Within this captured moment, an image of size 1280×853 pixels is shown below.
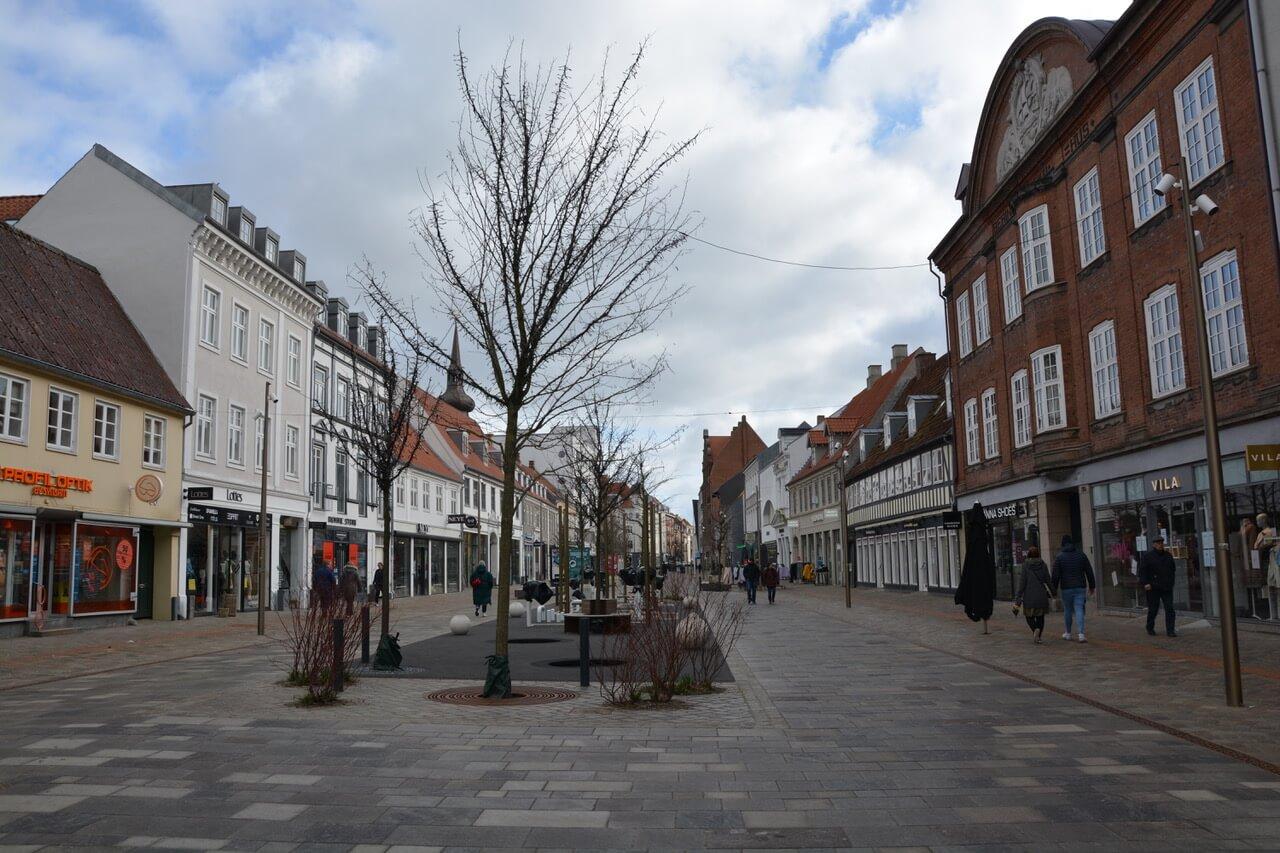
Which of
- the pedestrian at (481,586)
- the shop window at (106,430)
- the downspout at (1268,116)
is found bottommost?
the pedestrian at (481,586)

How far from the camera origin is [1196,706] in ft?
33.0

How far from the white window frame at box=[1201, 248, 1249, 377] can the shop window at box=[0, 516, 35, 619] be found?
23794mm

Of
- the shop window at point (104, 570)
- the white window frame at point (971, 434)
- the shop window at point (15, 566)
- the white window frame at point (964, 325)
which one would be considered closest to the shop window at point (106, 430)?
the shop window at point (104, 570)

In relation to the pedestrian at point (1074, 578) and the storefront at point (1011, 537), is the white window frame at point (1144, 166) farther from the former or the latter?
the storefront at point (1011, 537)

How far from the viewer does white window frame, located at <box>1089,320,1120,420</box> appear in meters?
23.2

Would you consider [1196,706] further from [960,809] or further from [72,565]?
[72,565]

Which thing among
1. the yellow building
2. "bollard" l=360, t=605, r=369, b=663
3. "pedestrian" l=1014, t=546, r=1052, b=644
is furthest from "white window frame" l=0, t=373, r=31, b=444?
"pedestrian" l=1014, t=546, r=1052, b=644

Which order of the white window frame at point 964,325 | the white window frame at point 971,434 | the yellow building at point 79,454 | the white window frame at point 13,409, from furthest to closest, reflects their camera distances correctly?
the white window frame at point 964,325, the white window frame at point 971,434, the yellow building at point 79,454, the white window frame at point 13,409

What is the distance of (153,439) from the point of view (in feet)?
88.0

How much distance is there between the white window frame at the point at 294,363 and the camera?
36.0 meters

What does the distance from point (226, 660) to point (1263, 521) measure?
17.3 metres

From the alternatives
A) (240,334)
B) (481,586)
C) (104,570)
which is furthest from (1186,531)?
(240,334)

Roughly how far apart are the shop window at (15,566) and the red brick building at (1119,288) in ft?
78.1

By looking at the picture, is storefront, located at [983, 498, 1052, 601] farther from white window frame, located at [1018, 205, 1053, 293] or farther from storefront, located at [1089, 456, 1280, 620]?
white window frame, located at [1018, 205, 1053, 293]
